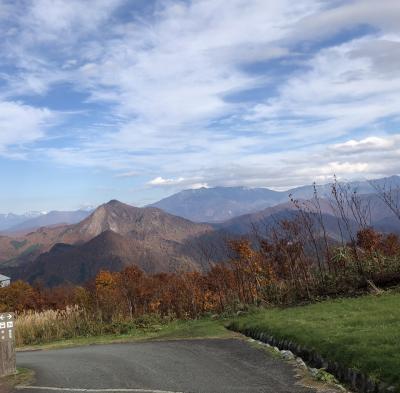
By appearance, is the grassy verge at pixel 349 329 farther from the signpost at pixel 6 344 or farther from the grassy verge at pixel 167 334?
the signpost at pixel 6 344

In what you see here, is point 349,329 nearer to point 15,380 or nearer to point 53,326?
point 15,380

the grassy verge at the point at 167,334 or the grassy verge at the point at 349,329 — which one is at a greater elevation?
the grassy verge at the point at 349,329

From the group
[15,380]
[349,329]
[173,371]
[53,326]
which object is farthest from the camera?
[53,326]

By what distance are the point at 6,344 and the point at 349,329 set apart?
7.69 meters

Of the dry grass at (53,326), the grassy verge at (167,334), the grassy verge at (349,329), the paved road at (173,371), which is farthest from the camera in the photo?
the dry grass at (53,326)

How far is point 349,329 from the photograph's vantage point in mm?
10789

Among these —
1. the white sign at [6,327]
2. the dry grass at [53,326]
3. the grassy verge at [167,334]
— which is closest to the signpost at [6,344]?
the white sign at [6,327]

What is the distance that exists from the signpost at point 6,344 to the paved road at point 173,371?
68cm

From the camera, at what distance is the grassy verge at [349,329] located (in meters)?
8.25

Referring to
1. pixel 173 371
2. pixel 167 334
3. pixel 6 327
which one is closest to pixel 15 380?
pixel 6 327

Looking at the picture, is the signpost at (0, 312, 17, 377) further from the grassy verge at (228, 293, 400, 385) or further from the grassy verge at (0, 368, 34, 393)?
the grassy verge at (228, 293, 400, 385)

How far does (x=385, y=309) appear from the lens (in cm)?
1244

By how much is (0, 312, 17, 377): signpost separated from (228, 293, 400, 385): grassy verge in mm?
6293

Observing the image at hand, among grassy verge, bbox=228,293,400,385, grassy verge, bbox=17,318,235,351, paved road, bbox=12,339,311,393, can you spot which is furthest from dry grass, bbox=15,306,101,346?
grassy verge, bbox=228,293,400,385
